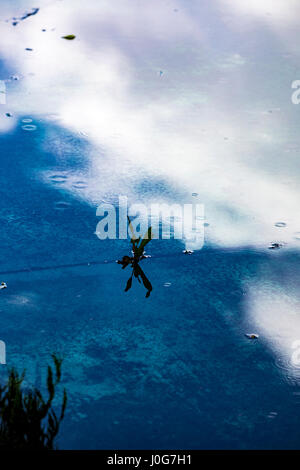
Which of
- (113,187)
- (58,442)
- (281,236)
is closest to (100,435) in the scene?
(58,442)

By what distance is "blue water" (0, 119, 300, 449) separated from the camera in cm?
212

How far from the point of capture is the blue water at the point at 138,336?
2.12m

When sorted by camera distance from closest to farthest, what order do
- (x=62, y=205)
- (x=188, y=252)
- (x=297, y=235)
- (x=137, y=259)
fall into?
1. (x=137, y=259)
2. (x=188, y=252)
3. (x=297, y=235)
4. (x=62, y=205)

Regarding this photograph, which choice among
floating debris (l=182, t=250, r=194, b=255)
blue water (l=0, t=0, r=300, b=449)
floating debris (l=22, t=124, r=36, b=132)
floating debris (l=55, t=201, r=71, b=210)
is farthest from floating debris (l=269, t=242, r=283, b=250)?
floating debris (l=22, t=124, r=36, b=132)

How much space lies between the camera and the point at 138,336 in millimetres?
2549

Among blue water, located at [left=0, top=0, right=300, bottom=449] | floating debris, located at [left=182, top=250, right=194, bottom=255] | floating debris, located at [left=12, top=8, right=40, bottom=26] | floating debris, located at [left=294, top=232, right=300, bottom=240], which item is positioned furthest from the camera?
floating debris, located at [left=12, top=8, right=40, bottom=26]

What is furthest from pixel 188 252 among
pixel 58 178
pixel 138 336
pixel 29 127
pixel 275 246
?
pixel 29 127

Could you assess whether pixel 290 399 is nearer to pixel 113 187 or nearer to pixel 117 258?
pixel 117 258

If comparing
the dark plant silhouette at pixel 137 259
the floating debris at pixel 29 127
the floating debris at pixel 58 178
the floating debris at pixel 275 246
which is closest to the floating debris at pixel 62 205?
the floating debris at pixel 58 178

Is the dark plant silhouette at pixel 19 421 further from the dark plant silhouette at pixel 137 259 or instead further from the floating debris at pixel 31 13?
the floating debris at pixel 31 13

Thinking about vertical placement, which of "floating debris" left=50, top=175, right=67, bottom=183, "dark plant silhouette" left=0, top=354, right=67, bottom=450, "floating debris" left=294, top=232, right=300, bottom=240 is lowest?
"dark plant silhouette" left=0, top=354, right=67, bottom=450

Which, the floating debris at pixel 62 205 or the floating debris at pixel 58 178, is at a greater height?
the floating debris at pixel 58 178

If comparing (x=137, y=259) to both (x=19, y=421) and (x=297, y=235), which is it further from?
(x=19, y=421)

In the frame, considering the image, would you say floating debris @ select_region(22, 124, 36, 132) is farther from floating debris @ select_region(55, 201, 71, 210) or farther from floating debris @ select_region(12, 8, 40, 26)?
floating debris @ select_region(12, 8, 40, 26)
